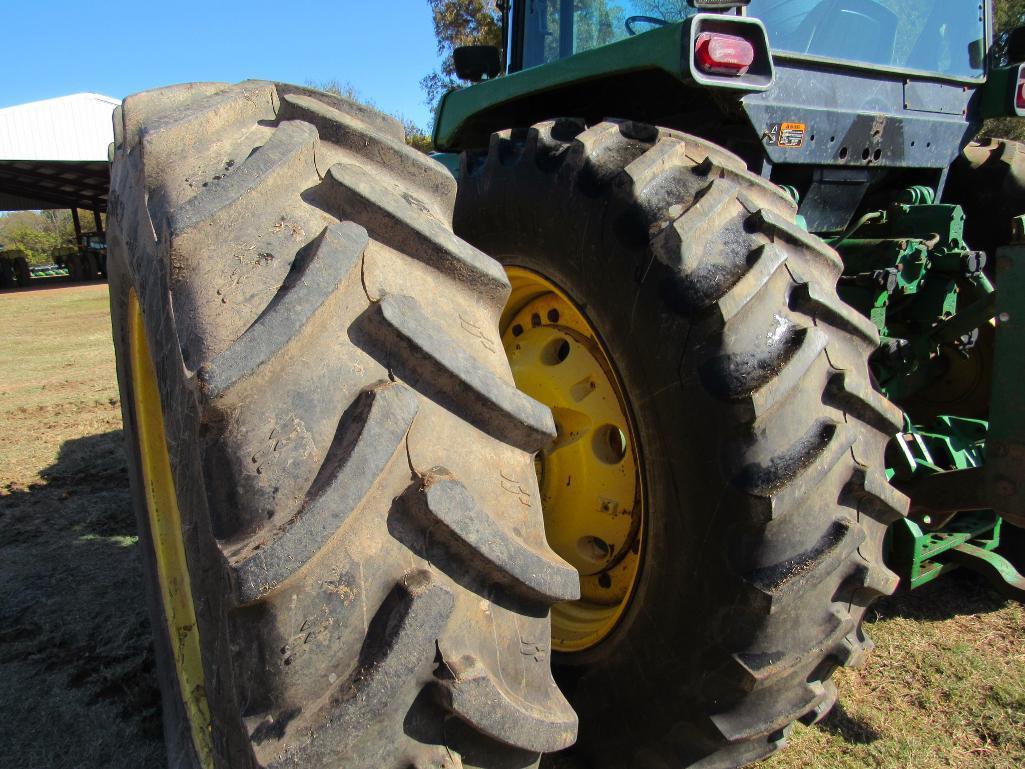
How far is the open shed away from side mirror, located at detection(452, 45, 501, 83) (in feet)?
84.3

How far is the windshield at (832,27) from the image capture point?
2.31 meters

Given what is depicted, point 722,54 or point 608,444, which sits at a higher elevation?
point 722,54

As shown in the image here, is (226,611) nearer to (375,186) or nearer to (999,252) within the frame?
(375,186)

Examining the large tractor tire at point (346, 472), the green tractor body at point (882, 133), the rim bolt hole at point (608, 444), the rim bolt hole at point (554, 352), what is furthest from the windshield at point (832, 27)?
the large tractor tire at point (346, 472)

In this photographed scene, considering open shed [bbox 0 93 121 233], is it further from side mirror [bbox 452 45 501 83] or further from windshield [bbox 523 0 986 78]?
windshield [bbox 523 0 986 78]

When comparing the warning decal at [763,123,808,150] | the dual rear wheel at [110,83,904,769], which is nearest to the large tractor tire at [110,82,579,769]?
Result: the dual rear wheel at [110,83,904,769]

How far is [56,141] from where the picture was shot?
26.2 metres

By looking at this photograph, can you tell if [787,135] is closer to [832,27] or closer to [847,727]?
[832,27]

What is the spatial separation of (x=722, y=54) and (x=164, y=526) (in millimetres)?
1876

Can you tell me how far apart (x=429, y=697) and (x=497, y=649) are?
0.12 meters

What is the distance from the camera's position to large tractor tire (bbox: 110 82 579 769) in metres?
0.98

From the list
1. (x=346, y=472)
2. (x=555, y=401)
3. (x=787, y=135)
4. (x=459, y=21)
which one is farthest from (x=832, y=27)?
(x=459, y=21)

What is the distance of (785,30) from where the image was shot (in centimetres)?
226

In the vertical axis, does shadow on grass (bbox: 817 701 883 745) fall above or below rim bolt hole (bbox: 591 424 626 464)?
below
